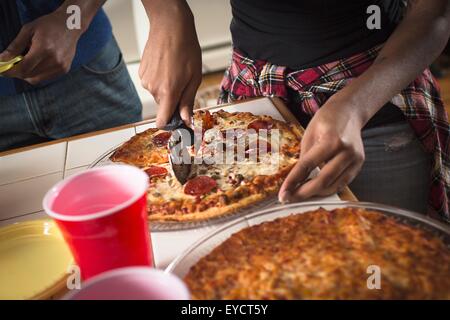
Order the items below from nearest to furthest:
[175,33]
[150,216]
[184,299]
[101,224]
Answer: [184,299] → [101,224] → [150,216] → [175,33]

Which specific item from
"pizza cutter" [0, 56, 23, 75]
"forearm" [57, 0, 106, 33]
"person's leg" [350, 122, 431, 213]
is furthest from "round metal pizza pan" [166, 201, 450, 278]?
"forearm" [57, 0, 106, 33]

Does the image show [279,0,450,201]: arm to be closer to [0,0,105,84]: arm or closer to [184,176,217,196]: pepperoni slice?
[184,176,217,196]: pepperoni slice

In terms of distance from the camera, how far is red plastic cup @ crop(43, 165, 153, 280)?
55 centimetres

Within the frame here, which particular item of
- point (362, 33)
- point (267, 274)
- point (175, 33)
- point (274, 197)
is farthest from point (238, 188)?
point (362, 33)

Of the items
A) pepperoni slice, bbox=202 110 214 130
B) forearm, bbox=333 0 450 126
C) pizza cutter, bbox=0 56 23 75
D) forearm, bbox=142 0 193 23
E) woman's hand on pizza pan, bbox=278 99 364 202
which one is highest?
forearm, bbox=142 0 193 23

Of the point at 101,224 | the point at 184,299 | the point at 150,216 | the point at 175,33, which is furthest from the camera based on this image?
the point at 175,33

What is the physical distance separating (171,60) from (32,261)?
0.53 meters

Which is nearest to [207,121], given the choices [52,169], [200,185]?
[200,185]

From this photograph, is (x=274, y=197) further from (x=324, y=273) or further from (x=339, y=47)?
(x=339, y=47)

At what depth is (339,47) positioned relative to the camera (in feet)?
3.71

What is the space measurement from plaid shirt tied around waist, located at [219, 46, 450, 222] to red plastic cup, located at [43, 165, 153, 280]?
2.14ft

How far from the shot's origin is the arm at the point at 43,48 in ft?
3.57

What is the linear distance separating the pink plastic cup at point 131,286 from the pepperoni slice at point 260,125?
2.24 ft
